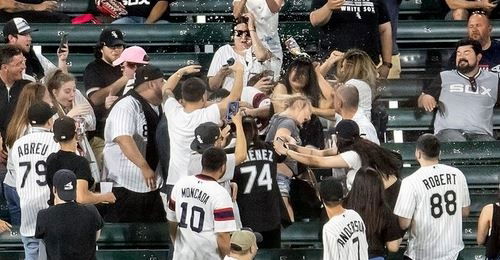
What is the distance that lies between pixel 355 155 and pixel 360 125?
482 mm

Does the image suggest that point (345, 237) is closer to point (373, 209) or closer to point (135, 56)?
point (373, 209)

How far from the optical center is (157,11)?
1432 centimetres

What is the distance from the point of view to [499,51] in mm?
13484

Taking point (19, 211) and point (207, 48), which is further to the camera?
point (207, 48)

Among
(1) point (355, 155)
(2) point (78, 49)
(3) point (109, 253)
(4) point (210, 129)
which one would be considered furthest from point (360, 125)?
(2) point (78, 49)

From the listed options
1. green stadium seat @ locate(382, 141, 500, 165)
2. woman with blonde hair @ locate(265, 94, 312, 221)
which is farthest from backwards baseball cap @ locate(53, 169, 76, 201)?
green stadium seat @ locate(382, 141, 500, 165)

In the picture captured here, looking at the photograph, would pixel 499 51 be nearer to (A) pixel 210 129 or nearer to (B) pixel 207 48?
(B) pixel 207 48

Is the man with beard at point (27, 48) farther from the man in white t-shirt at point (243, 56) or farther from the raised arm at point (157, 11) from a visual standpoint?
the raised arm at point (157, 11)

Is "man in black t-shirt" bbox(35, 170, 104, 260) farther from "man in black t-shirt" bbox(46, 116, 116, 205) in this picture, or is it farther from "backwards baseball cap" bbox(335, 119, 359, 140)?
"backwards baseball cap" bbox(335, 119, 359, 140)

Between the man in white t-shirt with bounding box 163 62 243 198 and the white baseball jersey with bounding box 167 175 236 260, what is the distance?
0.60 metres

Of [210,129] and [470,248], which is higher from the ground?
[210,129]

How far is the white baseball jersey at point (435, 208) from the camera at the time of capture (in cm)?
1056

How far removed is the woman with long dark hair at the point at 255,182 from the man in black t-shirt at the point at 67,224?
1366mm

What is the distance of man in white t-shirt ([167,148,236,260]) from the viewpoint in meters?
10.2
